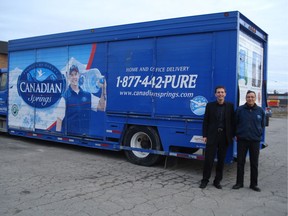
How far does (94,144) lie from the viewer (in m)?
8.22

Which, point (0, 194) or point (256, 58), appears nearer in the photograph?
point (0, 194)

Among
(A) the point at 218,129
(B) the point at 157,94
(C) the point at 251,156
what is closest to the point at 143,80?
(B) the point at 157,94

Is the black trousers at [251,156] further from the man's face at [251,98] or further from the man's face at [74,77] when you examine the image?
the man's face at [74,77]

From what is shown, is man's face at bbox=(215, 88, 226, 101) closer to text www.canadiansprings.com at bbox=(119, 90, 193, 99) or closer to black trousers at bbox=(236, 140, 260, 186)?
black trousers at bbox=(236, 140, 260, 186)

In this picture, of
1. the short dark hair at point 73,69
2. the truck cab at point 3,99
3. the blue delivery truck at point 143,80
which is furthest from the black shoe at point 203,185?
the truck cab at point 3,99

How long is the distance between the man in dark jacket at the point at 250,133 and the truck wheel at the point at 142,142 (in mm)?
1969

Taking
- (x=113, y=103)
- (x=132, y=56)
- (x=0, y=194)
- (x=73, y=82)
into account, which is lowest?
(x=0, y=194)

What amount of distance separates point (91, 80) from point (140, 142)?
6.88 feet

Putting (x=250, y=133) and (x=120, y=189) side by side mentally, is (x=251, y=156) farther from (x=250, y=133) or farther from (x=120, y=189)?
(x=120, y=189)

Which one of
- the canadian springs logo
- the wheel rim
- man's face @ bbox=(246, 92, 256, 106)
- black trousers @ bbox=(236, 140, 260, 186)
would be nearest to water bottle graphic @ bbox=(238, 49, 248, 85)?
man's face @ bbox=(246, 92, 256, 106)

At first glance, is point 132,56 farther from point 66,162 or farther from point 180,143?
point 66,162

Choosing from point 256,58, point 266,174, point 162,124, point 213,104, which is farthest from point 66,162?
point 256,58

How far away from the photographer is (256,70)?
738 cm

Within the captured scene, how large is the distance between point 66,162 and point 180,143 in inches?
109
